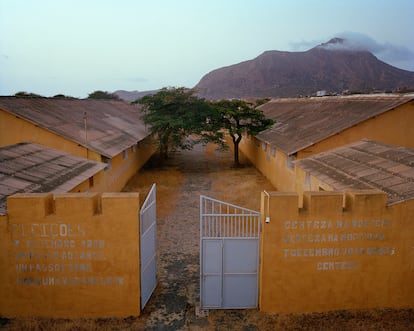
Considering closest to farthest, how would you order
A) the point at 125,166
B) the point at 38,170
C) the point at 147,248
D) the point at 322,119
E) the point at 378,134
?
the point at 147,248 < the point at 38,170 < the point at 378,134 < the point at 322,119 < the point at 125,166

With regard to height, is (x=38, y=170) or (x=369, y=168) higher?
(x=369, y=168)

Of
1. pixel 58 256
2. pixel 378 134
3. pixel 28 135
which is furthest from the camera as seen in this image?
pixel 378 134

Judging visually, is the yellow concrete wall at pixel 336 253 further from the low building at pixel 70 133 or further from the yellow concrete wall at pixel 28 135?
the yellow concrete wall at pixel 28 135

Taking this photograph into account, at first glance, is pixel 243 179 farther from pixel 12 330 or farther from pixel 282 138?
pixel 12 330

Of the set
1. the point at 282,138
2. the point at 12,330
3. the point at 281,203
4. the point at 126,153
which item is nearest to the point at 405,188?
the point at 281,203

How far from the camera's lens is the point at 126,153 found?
70.9ft

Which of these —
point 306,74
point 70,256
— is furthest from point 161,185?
point 306,74

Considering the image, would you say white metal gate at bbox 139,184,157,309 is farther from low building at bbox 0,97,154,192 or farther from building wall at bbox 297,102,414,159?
building wall at bbox 297,102,414,159

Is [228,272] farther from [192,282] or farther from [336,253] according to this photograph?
[336,253]

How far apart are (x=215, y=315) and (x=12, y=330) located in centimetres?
407

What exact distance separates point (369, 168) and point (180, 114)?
1638 centimetres

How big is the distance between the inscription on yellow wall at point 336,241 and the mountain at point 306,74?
87982 mm

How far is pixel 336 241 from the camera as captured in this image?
798 centimetres

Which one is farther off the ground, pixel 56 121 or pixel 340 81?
pixel 340 81
